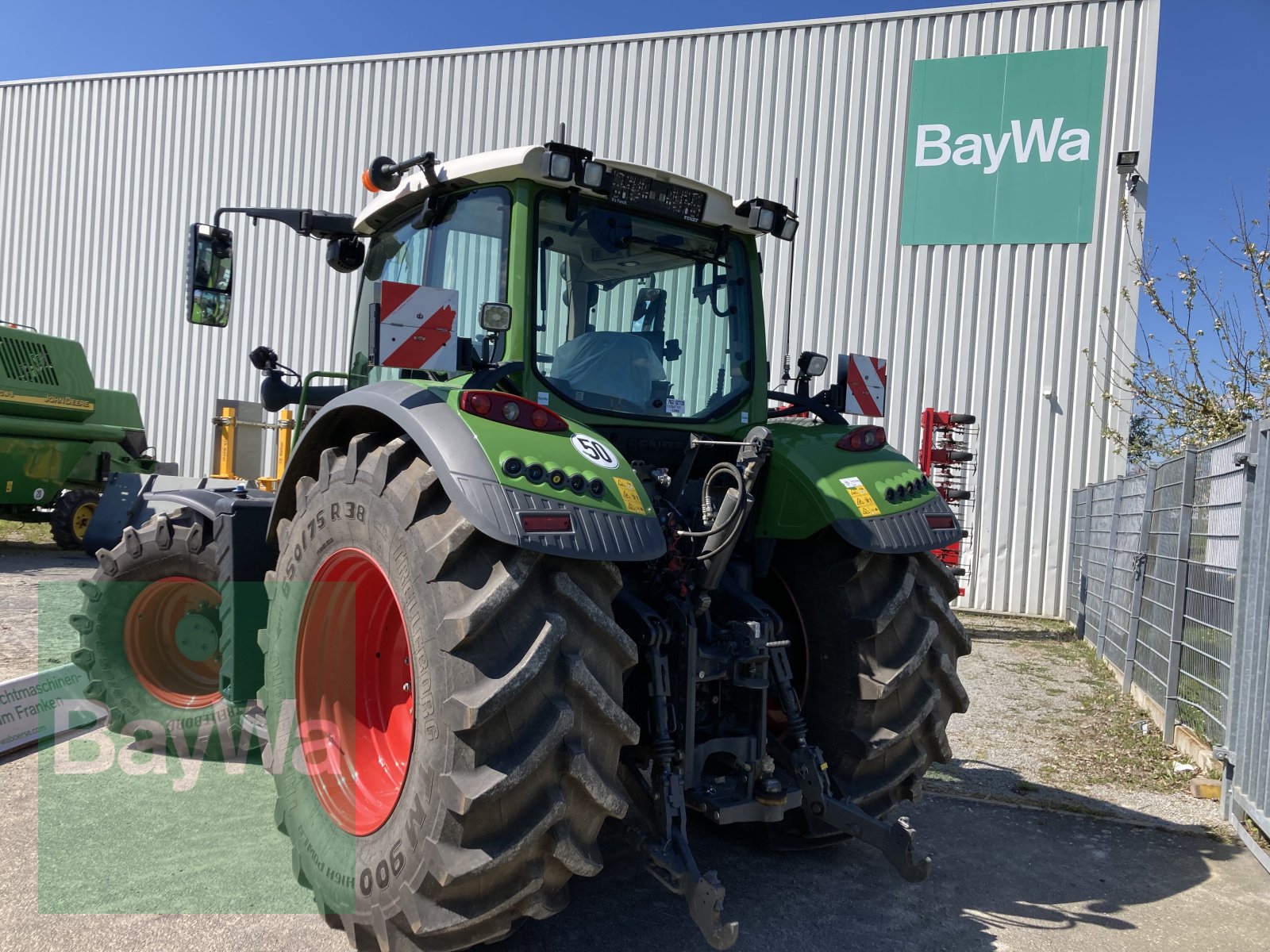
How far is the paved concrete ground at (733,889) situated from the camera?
117 inches

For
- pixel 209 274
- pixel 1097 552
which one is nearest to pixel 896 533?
pixel 209 274

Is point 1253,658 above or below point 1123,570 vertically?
below

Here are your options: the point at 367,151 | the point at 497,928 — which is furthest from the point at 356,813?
the point at 367,151

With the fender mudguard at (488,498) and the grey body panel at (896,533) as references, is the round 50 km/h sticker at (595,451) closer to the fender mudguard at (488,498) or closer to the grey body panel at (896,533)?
the fender mudguard at (488,498)

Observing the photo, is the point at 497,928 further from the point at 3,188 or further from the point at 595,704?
the point at 3,188

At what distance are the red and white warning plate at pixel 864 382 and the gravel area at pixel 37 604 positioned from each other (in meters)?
4.64

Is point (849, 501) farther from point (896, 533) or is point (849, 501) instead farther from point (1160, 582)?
point (1160, 582)

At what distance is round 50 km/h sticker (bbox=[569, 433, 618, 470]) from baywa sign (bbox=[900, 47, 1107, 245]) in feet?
34.6

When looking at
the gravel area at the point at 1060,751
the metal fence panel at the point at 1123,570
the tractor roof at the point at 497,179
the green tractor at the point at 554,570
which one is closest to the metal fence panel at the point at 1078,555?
the metal fence panel at the point at 1123,570

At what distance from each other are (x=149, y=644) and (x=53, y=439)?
8.42 metres

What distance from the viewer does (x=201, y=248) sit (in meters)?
4.01

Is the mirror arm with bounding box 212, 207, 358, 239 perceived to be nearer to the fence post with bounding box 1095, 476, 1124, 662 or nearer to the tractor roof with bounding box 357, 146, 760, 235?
the tractor roof with bounding box 357, 146, 760, 235

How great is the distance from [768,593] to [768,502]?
0.43 m

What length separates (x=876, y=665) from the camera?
3.38m
